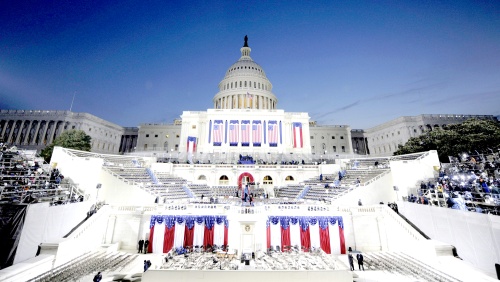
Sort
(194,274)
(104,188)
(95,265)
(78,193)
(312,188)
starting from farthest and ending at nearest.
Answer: (312,188), (104,188), (78,193), (95,265), (194,274)

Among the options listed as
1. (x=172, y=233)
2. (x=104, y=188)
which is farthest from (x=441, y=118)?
(x=104, y=188)

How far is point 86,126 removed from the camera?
71000 mm

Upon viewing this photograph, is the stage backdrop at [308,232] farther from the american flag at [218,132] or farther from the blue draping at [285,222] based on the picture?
the american flag at [218,132]

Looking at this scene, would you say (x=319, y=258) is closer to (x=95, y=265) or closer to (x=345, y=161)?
(x=95, y=265)

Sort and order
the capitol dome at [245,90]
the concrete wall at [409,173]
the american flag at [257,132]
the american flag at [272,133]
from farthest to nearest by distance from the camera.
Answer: the capitol dome at [245,90], the american flag at [257,132], the american flag at [272,133], the concrete wall at [409,173]

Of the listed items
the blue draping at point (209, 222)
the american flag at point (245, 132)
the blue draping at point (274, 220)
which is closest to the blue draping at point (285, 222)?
the blue draping at point (274, 220)

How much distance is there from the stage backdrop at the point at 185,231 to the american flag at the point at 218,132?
3648cm

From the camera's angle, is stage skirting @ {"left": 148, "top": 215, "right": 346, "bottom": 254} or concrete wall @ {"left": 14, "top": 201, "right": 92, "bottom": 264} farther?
stage skirting @ {"left": 148, "top": 215, "right": 346, "bottom": 254}

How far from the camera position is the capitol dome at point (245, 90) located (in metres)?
77.4

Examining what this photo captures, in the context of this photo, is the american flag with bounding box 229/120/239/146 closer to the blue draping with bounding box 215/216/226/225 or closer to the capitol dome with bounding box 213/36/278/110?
the capitol dome with bounding box 213/36/278/110

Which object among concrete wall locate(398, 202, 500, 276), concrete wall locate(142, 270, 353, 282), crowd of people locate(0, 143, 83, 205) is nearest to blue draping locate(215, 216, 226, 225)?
concrete wall locate(142, 270, 353, 282)

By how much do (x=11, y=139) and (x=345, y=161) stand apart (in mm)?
99149

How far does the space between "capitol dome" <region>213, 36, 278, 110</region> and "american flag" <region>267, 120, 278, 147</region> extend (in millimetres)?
20633

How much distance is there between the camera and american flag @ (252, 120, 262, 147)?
5598 centimetres
